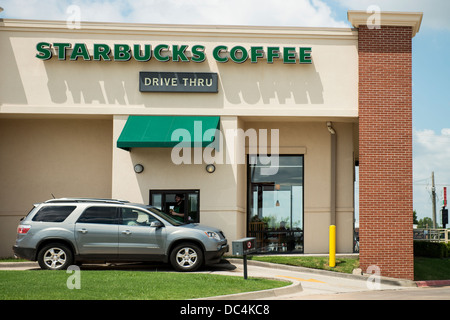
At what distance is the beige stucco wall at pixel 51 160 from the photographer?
21031mm

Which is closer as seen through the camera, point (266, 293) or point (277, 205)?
point (266, 293)

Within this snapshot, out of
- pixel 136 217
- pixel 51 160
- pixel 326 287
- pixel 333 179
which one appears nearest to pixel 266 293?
pixel 326 287

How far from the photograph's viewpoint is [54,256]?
16.3 meters

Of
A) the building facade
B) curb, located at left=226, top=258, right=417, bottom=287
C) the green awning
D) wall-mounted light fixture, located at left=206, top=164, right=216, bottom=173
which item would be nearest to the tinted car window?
the green awning

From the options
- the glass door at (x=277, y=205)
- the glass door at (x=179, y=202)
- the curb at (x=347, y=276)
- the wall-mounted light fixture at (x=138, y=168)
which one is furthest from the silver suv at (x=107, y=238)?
the glass door at (x=277, y=205)

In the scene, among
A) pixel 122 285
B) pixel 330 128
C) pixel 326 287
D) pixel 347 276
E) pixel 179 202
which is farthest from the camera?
pixel 330 128

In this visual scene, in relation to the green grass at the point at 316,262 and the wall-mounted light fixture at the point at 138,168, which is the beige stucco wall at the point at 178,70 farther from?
the green grass at the point at 316,262

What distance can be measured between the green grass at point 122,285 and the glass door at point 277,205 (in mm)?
6737

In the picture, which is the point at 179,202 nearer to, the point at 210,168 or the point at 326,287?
the point at 210,168

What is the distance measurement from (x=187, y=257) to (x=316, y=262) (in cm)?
410

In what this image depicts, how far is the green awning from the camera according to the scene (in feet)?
60.9

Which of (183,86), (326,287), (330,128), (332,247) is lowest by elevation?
(326,287)

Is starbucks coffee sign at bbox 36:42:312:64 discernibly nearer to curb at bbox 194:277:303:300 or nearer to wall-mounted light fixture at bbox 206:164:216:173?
wall-mounted light fixture at bbox 206:164:216:173

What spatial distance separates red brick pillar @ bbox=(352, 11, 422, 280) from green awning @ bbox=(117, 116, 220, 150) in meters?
4.53
